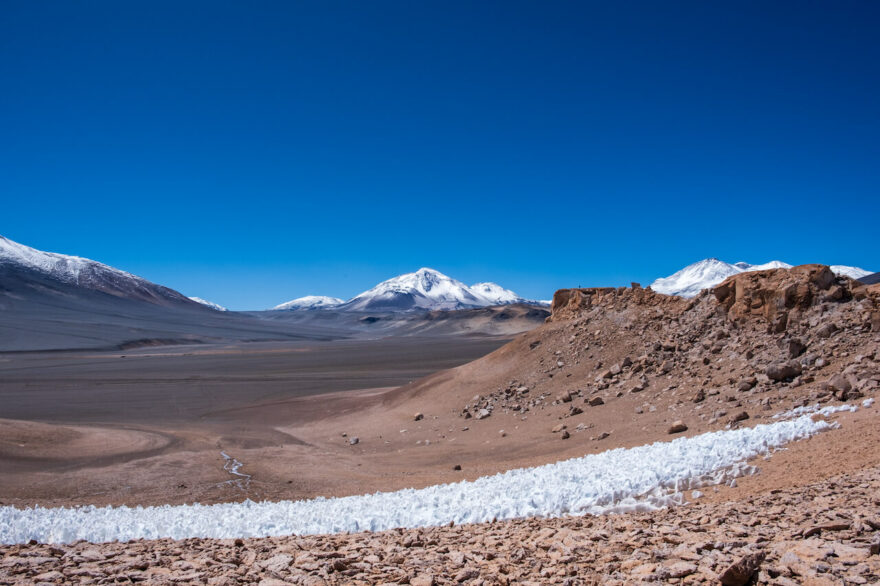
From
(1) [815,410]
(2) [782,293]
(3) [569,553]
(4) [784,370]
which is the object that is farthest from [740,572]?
(2) [782,293]

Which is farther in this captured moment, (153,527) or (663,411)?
(663,411)

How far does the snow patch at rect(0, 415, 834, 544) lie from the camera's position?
6.17 meters

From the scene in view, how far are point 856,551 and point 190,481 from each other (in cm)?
1234

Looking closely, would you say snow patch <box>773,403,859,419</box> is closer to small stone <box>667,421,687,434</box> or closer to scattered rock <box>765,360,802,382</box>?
small stone <box>667,421,687,434</box>

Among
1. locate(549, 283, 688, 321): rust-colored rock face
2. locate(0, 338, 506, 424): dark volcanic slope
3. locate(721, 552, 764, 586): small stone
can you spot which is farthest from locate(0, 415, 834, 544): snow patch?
locate(0, 338, 506, 424): dark volcanic slope

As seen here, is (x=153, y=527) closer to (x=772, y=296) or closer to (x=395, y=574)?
(x=395, y=574)

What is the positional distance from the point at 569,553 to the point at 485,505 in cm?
222

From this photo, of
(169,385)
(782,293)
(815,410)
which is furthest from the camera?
(169,385)

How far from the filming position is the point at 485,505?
20.9 ft

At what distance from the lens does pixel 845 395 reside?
10164 millimetres

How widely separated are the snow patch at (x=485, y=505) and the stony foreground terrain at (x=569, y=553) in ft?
2.59

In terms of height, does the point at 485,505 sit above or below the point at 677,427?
below

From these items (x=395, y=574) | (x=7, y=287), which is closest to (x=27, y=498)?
(x=395, y=574)

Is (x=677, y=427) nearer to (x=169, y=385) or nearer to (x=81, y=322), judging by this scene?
(x=169, y=385)
